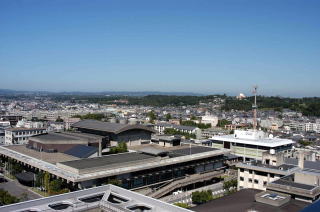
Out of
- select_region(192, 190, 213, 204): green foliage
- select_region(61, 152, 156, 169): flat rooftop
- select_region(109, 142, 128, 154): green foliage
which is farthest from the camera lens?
select_region(109, 142, 128, 154): green foliage

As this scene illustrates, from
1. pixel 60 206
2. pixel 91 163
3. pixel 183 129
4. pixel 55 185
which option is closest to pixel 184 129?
pixel 183 129

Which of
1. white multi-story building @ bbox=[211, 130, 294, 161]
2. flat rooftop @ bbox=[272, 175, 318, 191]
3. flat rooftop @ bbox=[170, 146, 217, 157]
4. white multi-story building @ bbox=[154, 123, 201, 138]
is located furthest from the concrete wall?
white multi-story building @ bbox=[154, 123, 201, 138]

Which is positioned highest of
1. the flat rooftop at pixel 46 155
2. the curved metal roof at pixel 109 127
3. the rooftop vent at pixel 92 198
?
the curved metal roof at pixel 109 127

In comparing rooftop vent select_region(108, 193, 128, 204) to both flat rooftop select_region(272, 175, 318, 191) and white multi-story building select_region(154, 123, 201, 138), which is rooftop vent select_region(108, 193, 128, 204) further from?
white multi-story building select_region(154, 123, 201, 138)

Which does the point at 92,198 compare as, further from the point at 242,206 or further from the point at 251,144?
the point at 251,144

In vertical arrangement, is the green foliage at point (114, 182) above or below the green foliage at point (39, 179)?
above

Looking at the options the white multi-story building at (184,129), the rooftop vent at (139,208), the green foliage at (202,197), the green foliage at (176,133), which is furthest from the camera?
the white multi-story building at (184,129)

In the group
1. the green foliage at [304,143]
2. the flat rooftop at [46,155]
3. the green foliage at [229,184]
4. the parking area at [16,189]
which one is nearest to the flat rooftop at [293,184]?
the green foliage at [229,184]

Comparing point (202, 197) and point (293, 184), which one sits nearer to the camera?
point (293, 184)

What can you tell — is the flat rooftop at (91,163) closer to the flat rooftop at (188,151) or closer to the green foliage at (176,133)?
the flat rooftop at (188,151)

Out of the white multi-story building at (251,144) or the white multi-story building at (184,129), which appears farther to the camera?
the white multi-story building at (184,129)

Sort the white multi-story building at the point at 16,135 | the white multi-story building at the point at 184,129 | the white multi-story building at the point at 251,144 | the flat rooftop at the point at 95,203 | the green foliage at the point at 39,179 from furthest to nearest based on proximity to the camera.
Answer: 1. the white multi-story building at the point at 184,129
2. the white multi-story building at the point at 16,135
3. the white multi-story building at the point at 251,144
4. the green foliage at the point at 39,179
5. the flat rooftop at the point at 95,203

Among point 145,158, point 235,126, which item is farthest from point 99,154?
point 235,126
